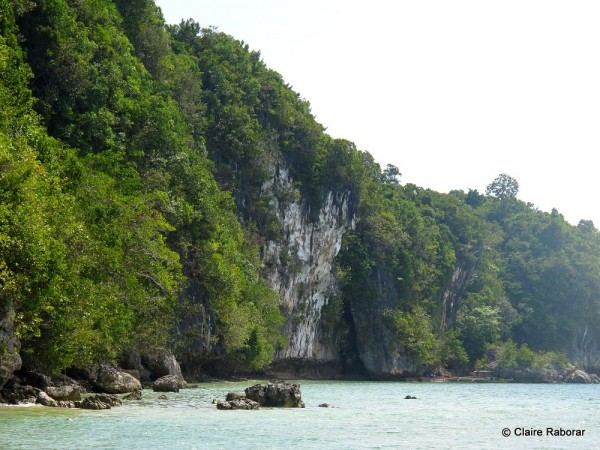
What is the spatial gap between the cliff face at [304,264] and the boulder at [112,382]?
1153 inches

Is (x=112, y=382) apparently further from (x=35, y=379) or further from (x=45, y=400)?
(x=45, y=400)

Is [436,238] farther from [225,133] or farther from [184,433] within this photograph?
[184,433]

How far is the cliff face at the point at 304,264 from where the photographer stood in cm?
5878

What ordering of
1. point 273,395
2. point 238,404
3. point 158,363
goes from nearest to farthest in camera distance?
point 238,404 → point 273,395 → point 158,363

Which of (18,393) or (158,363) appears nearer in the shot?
(18,393)

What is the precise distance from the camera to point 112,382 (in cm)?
2786

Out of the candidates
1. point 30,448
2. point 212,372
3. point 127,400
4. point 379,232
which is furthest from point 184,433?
point 379,232

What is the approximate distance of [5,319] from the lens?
62.4 feet

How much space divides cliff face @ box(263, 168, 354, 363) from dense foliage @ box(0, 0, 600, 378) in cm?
99

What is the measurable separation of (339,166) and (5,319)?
148 feet

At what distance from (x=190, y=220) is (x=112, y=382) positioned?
11391mm

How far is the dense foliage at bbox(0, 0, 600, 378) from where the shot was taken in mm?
22625

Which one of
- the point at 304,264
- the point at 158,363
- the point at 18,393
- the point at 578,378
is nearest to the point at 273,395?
the point at 18,393

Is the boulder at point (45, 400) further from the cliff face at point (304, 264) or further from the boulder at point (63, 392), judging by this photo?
the cliff face at point (304, 264)
